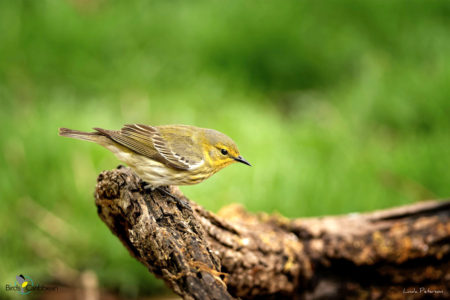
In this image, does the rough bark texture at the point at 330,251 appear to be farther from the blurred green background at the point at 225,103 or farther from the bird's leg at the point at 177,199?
the blurred green background at the point at 225,103

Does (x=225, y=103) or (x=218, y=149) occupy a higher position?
(x=225, y=103)

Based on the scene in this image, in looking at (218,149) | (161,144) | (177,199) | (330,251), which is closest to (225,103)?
(218,149)

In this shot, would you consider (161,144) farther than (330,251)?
No

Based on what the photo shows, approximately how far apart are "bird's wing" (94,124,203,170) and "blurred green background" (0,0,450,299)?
5.21 ft

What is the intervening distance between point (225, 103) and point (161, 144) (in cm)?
357

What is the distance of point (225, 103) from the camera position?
756 centimetres

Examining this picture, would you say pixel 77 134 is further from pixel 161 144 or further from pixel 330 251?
pixel 330 251

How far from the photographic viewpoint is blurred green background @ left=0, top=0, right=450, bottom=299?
5.43 meters

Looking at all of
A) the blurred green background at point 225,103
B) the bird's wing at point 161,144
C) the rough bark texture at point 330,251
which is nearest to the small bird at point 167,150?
the bird's wing at point 161,144

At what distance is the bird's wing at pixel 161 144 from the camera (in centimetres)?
398

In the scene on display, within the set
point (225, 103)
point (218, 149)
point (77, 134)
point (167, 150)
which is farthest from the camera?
point (225, 103)

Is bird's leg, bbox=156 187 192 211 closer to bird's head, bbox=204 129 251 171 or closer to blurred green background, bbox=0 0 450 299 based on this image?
bird's head, bbox=204 129 251 171

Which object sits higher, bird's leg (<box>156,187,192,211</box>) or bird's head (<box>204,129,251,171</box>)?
bird's head (<box>204,129,251,171</box>)

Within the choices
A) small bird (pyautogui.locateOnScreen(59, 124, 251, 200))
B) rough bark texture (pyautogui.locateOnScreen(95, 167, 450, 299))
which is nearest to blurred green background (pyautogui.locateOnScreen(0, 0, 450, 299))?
rough bark texture (pyautogui.locateOnScreen(95, 167, 450, 299))
